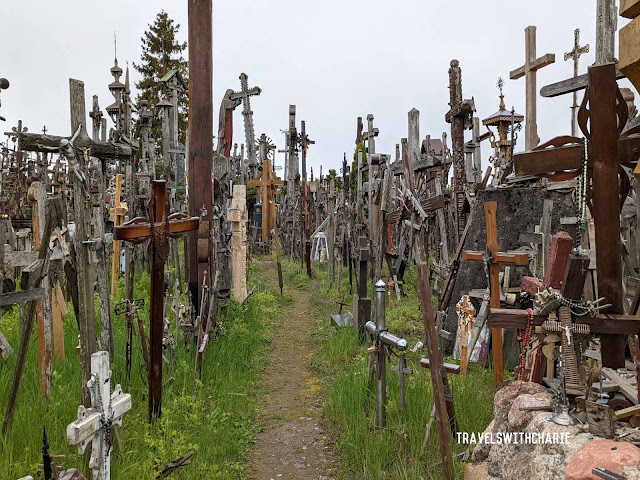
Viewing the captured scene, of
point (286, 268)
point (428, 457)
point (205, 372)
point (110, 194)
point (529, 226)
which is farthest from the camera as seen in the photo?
point (286, 268)

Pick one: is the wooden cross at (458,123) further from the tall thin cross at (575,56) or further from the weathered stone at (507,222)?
the tall thin cross at (575,56)

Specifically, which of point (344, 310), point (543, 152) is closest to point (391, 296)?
point (344, 310)

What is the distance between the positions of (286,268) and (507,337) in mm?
10582

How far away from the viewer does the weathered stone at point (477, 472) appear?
3.23 meters

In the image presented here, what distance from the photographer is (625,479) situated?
1.97m

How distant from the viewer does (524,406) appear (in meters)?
2.99

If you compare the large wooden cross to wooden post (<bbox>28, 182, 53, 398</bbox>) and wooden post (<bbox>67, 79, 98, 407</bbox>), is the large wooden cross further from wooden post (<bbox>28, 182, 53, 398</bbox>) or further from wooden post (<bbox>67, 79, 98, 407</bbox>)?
wooden post (<bbox>28, 182, 53, 398</bbox>)

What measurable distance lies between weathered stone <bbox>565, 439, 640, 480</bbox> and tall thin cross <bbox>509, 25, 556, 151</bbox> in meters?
6.32

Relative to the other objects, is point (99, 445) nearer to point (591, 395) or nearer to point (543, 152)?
point (591, 395)

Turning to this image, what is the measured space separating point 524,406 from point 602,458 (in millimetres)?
828

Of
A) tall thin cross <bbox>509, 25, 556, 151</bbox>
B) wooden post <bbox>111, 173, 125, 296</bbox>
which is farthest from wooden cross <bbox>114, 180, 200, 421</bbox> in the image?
tall thin cross <bbox>509, 25, 556, 151</bbox>

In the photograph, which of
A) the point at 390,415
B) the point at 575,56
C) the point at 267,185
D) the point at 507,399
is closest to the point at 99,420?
the point at 390,415

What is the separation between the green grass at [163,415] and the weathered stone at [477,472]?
5.94 ft

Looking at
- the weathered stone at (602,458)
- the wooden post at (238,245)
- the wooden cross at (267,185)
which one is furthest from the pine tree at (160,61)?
the weathered stone at (602,458)
